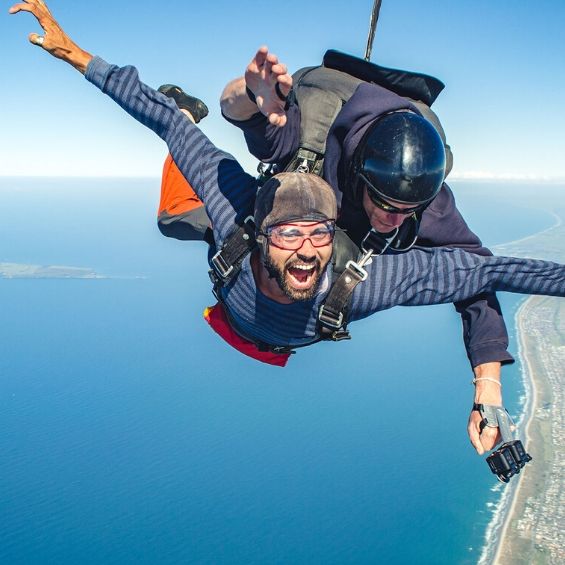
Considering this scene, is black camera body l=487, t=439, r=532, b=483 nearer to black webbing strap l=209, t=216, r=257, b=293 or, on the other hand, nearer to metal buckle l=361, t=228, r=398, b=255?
metal buckle l=361, t=228, r=398, b=255

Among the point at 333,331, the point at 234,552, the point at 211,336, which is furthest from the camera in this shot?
the point at 211,336

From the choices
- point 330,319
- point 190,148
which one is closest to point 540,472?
point 330,319

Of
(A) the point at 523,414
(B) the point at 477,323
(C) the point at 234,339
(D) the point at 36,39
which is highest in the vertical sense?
(D) the point at 36,39

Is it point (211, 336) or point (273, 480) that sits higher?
point (211, 336)

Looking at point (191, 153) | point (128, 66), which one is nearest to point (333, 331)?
point (191, 153)

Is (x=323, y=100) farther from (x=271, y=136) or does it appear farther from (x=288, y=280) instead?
(x=288, y=280)

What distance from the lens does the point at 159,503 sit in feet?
86.9

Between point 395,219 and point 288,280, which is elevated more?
point 395,219

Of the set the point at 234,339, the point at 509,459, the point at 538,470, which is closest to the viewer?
the point at 509,459

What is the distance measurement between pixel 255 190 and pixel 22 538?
28694 millimetres

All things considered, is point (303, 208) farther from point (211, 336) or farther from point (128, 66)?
point (211, 336)

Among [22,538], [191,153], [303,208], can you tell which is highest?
[191,153]

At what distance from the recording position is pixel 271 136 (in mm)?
1586

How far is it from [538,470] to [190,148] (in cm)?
3688
